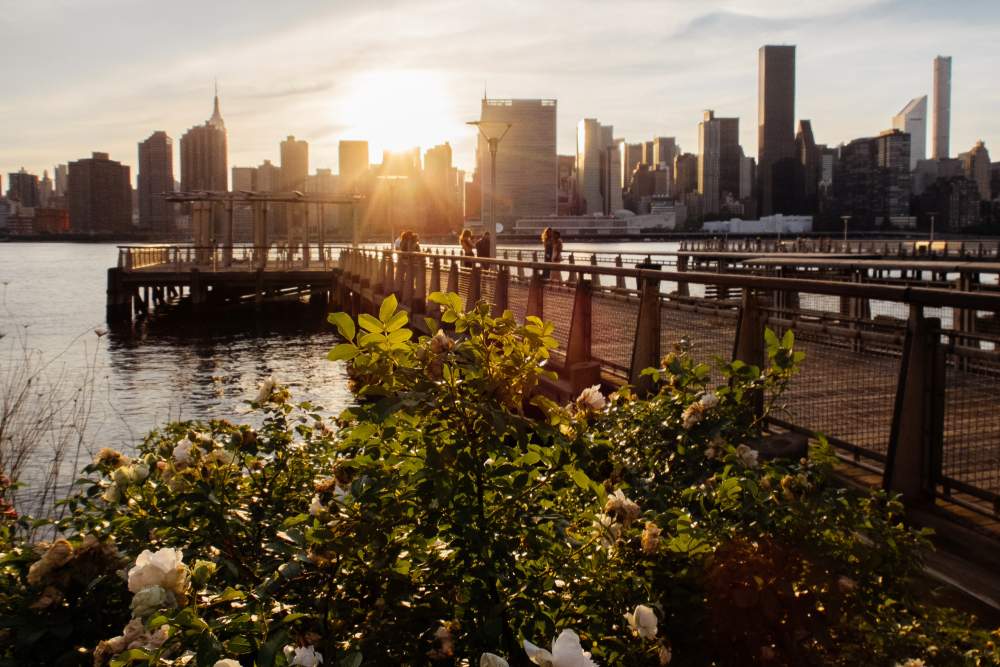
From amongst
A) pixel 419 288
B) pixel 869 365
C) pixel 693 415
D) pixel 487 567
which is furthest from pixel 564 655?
pixel 419 288

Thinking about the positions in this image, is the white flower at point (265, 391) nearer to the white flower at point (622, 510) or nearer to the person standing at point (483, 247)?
the white flower at point (622, 510)

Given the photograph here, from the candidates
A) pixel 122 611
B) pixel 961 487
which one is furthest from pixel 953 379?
pixel 122 611

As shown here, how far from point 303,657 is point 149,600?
414 millimetres

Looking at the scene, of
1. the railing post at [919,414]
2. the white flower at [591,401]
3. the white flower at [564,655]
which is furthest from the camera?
the railing post at [919,414]

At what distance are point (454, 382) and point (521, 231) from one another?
135944 millimetres

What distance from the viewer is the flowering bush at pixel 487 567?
285 cm

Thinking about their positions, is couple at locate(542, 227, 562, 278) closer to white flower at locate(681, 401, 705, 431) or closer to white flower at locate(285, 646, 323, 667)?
white flower at locate(681, 401, 705, 431)

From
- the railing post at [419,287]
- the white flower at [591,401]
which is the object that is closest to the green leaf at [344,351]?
the white flower at [591,401]

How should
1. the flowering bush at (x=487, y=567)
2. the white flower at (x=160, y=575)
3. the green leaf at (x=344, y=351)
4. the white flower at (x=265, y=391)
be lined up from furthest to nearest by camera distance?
the white flower at (x=265, y=391)
the green leaf at (x=344, y=351)
the flowering bush at (x=487, y=567)
the white flower at (x=160, y=575)

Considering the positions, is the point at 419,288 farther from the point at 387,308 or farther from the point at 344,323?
the point at 344,323

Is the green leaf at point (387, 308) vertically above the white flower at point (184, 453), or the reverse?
the green leaf at point (387, 308)

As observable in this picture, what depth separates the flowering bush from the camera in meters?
2.85

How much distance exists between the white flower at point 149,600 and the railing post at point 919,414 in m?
4.14

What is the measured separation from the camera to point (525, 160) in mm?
114375
